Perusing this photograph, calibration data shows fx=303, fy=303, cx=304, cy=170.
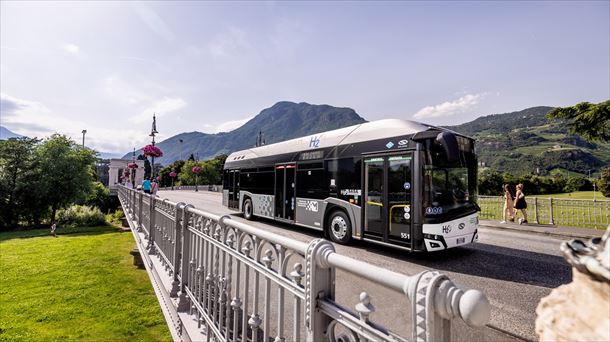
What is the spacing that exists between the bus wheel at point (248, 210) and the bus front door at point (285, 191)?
251 cm

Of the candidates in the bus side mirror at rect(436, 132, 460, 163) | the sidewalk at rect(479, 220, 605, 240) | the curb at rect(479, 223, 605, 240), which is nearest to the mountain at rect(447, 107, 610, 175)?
the sidewalk at rect(479, 220, 605, 240)

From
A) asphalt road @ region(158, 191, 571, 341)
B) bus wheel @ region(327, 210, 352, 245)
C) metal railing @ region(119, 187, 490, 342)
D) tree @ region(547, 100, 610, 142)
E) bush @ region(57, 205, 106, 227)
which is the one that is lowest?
bush @ region(57, 205, 106, 227)

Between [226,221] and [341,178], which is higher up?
[341,178]

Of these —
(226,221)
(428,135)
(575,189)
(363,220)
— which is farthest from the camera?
(575,189)

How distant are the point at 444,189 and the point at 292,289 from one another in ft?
20.3

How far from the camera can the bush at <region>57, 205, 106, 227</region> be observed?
107ft

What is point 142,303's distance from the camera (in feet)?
31.0

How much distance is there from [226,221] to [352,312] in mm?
1933

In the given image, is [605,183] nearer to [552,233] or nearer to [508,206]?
→ [508,206]

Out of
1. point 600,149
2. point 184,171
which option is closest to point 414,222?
point 184,171

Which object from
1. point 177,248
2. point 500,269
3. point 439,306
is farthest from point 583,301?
point 500,269

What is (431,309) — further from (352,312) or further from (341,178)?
(341,178)

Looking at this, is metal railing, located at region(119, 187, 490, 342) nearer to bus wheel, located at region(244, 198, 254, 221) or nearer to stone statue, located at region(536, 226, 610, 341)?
stone statue, located at region(536, 226, 610, 341)

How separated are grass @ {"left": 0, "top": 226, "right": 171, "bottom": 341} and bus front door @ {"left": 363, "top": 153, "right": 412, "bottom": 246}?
5922 mm
